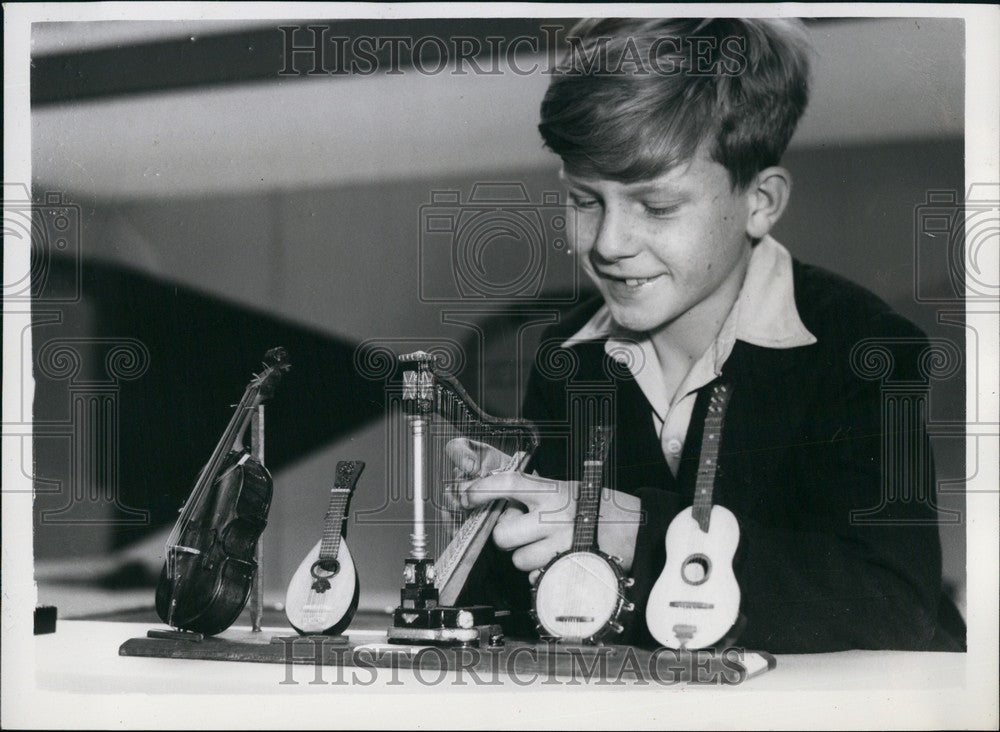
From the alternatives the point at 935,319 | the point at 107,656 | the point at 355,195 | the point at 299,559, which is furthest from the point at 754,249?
the point at 107,656

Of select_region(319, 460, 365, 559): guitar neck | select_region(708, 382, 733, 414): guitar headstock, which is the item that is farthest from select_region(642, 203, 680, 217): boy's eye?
select_region(319, 460, 365, 559): guitar neck

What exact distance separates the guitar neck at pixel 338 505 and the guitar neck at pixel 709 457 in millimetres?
1166

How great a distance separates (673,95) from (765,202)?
1.59ft

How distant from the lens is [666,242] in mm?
4426

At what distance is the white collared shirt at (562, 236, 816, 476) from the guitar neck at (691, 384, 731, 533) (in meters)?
0.08

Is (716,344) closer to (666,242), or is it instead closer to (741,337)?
(741,337)

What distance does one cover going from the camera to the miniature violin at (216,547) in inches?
169

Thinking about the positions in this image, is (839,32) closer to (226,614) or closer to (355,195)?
(355,195)

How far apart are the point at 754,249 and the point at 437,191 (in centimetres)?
114

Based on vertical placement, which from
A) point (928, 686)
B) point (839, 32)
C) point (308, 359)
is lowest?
point (928, 686)

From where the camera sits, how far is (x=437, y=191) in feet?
15.3

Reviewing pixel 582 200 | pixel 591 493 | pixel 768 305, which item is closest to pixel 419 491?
pixel 591 493

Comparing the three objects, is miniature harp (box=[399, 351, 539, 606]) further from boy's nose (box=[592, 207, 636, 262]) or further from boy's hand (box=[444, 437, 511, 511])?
boy's nose (box=[592, 207, 636, 262])

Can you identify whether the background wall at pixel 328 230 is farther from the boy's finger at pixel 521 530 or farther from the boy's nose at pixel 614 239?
the boy's finger at pixel 521 530
